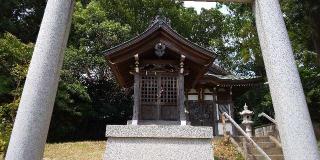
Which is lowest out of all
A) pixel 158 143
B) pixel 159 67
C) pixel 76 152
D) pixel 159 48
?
pixel 158 143

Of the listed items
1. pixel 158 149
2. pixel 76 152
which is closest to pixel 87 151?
pixel 76 152

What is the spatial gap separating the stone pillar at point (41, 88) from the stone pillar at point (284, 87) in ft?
9.33

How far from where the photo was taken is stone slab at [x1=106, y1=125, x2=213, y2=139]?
8234 millimetres

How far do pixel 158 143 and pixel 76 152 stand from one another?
21.9 ft

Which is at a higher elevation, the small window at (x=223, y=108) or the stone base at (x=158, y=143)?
the small window at (x=223, y=108)

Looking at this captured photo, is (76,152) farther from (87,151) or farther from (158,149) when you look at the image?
(158,149)

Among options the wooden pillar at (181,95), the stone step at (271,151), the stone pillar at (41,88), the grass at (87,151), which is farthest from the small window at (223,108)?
the stone pillar at (41,88)

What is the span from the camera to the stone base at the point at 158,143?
26.6 feet

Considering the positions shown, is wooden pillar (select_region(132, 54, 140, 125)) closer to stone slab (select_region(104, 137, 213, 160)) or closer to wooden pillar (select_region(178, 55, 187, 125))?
stone slab (select_region(104, 137, 213, 160))

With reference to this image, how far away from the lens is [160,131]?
27.2ft

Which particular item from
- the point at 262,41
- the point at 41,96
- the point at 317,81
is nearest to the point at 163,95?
the point at 262,41

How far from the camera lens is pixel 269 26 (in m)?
4.63

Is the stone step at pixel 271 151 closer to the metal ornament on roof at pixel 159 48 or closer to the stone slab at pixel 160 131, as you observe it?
the stone slab at pixel 160 131

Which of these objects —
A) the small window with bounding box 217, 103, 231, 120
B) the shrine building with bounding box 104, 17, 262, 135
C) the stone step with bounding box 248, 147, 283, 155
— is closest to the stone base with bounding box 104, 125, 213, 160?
the shrine building with bounding box 104, 17, 262, 135
